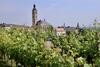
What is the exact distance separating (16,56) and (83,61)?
299 inches

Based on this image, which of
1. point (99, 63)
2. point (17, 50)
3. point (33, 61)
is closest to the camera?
point (99, 63)

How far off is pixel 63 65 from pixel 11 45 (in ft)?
29.3

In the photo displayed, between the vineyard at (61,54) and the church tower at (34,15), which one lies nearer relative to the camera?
the vineyard at (61,54)

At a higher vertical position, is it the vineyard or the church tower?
the church tower

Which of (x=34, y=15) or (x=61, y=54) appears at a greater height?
(x=34, y=15)

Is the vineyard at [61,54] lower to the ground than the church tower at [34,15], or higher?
lower

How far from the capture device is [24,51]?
14.8 m

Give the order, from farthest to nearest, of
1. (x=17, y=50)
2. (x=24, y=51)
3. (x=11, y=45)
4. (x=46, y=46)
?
(x=11, y=45) < (x=17, y=50) < (x=24, y=51) < (x=46, y=46)

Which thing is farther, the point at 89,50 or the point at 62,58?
the point at 89,50

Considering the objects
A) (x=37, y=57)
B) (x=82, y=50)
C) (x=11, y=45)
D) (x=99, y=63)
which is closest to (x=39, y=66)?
(x=37, y=57)

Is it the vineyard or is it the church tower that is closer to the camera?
the vineyard

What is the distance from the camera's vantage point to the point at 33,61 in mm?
13125

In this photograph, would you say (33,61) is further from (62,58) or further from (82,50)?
(62,58)

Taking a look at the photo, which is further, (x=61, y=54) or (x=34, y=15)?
(x=34, y=15)
